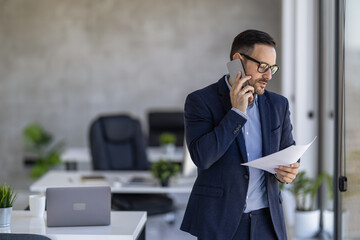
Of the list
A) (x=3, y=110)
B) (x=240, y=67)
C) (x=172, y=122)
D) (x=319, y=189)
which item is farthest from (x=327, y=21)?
(x=3, y=110)

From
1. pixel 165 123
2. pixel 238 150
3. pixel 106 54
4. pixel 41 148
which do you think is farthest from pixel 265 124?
pixel 41 148

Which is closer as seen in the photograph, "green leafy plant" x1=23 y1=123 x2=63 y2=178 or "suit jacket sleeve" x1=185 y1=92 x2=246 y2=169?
"suit jacket sleeve" x1=185 y1=92 x2=246 y2=169

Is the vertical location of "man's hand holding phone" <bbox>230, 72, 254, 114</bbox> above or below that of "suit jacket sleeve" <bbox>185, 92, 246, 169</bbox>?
above

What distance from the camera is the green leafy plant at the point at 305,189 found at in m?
5.49

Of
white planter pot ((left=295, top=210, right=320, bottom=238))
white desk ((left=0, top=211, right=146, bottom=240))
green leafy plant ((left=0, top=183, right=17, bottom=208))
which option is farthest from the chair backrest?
green leafy plant ((left=0, top=183, right=17, bottom=208))

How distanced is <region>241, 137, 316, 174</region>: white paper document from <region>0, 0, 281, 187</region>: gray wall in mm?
6205

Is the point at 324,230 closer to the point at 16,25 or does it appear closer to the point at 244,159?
the point at 244,159

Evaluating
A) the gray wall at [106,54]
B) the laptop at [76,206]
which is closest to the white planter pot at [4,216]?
the laptop at [76,206]

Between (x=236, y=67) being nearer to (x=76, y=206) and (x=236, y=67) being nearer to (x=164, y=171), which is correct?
(x=76, y=206)

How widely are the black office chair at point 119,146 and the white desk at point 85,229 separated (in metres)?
2.24

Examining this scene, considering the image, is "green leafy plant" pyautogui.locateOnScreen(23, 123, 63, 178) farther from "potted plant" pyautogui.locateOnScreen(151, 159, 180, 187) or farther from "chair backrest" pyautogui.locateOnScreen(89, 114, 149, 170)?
"potted plant" pyautogui.locateOnScreen(151, 159, 180, 187)

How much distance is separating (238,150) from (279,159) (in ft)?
0.57

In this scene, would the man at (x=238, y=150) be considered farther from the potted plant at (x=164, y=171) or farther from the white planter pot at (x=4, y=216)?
the potted plant at (x=164, y=171)

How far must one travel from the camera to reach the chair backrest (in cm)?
558
